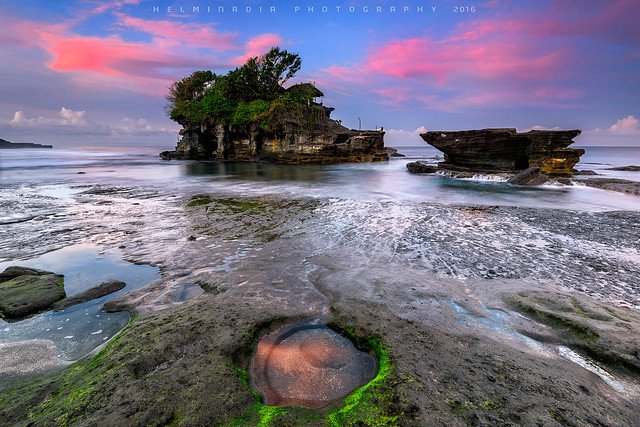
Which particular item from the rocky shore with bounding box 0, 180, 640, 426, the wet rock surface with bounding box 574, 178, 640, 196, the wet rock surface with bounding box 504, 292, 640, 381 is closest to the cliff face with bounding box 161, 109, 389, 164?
the wet rock surface with bounding box 574, 178, 640, 196

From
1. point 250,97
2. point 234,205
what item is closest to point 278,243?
point 234,205

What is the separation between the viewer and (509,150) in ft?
84.7

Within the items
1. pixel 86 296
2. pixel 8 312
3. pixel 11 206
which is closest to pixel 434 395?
pixel 86 296

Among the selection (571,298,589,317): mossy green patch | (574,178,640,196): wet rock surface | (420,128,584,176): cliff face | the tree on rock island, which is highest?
the tree on rock island

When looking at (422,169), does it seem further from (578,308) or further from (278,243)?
(578,308)

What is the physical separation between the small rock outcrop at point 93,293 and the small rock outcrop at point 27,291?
172 mm

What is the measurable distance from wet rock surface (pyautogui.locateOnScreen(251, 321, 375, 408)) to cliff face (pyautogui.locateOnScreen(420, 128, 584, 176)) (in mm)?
27247

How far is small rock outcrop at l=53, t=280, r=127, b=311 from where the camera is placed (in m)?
4.41

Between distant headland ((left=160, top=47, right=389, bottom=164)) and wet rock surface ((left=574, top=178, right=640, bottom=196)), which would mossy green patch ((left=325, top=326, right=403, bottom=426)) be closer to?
wet rock surface ((left=574, top=178, right=640, bottom=196))

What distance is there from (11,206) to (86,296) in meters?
11.2

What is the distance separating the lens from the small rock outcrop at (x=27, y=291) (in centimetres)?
418

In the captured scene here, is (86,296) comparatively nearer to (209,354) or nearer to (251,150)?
(209,354)

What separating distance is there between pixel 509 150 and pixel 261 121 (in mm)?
28823

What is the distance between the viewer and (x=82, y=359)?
10.5 ft
